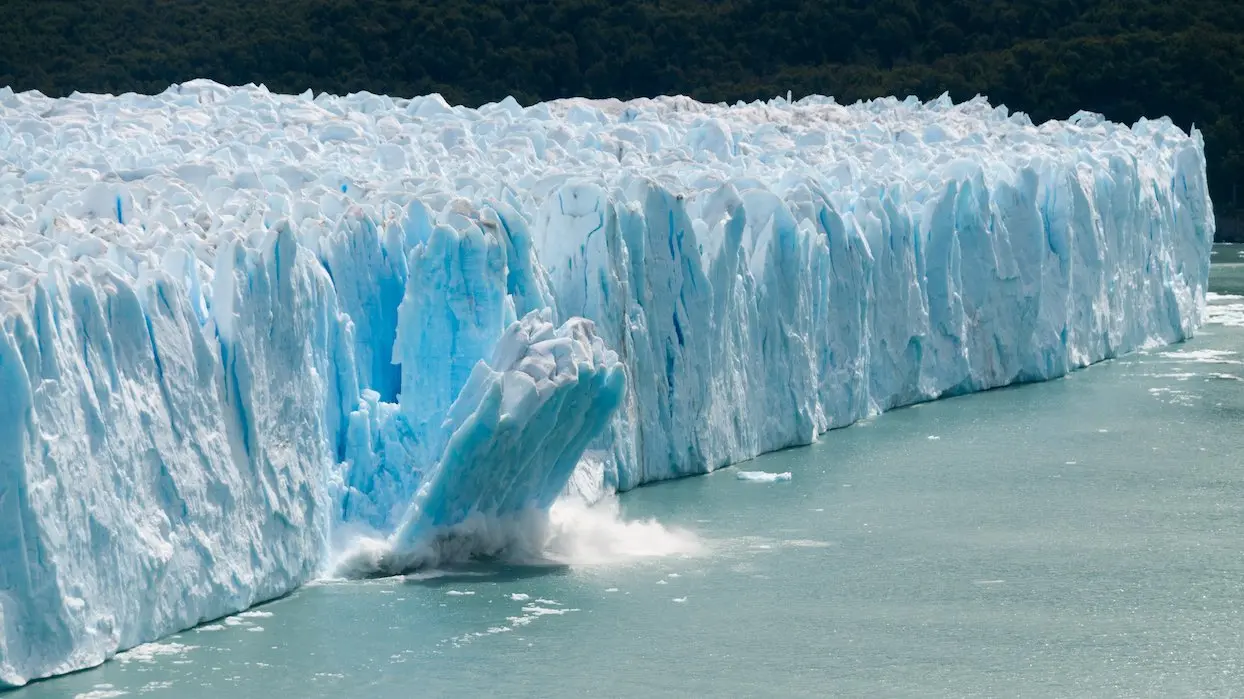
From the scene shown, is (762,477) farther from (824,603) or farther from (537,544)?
(824,603)

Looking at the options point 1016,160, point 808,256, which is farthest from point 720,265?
point 1016,160

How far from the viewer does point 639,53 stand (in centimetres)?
3559

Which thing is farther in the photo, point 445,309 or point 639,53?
point 639,53

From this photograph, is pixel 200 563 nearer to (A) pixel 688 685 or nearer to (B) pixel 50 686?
(B) pixel 50 686

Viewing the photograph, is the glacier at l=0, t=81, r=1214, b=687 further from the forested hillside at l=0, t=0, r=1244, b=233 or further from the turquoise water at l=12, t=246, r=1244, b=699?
the forested hillside at l=0, t=0, r=1244, b=233

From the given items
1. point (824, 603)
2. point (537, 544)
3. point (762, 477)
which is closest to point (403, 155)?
point (762, 477)

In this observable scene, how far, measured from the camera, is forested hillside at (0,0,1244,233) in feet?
112

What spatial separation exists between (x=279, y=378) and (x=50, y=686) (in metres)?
2.01

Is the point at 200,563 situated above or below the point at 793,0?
below

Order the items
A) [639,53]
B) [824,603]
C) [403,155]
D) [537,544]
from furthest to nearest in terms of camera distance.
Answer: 1. [639,53]
2. [403,155]
3. [537,544]
4. [824,603]

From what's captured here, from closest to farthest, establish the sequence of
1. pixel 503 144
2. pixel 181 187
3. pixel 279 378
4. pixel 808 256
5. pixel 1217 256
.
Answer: pixel 279 378 → pixel 181 187 → pixel 808 256 → pixel 503 144 → pixel 1217 256

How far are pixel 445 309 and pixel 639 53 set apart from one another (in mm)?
26418

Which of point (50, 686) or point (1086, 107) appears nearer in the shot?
point (50, 686)

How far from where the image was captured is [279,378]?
8656 mm
